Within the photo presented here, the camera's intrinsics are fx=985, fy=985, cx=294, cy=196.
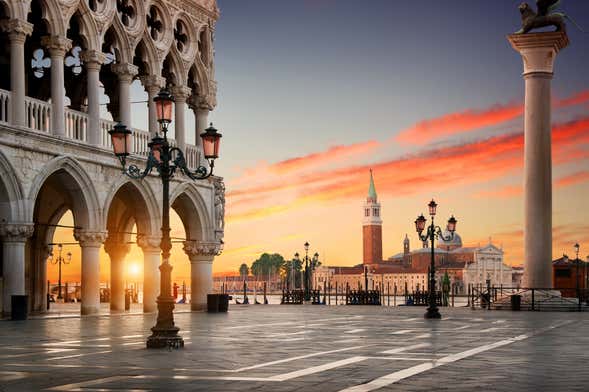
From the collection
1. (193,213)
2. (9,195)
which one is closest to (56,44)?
(9,195)

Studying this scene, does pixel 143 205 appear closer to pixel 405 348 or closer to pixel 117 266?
pixel 117 266

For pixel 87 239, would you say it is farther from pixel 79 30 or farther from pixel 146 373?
pixel 146 373

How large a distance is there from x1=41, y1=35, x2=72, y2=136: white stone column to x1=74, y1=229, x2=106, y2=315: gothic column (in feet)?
11.8

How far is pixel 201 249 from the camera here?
3834 cm

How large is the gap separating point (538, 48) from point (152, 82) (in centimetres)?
1570

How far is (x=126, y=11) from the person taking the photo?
1367 inches

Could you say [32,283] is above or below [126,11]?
below

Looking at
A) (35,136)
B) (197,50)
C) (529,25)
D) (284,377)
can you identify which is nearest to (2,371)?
(284,377)

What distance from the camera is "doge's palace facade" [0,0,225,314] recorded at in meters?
28.4

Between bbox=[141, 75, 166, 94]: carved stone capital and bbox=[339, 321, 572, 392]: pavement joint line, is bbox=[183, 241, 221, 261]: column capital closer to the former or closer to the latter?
bbox=[141, 75, 166, 94]: carved stone capital

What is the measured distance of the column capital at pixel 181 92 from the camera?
37.3 metres

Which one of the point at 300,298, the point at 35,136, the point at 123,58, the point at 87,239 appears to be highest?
the point at 123,58

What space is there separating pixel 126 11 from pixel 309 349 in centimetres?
2090

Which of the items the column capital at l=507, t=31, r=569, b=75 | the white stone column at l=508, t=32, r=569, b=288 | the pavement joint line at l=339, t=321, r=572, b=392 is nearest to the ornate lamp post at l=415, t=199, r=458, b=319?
the white stone column at l=508, t=32, r=569, b=288
